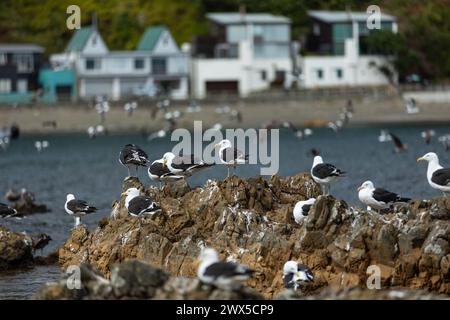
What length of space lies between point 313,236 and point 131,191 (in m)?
4.08

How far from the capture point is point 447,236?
75.5 ft

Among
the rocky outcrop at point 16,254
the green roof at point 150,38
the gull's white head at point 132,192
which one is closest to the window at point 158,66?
the green roof at point 150,38

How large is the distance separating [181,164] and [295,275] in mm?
6043

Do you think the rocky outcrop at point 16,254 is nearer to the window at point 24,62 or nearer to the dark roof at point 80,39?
the dark roof at point 80,39

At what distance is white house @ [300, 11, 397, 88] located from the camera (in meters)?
108

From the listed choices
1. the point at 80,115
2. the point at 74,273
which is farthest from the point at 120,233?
the point at 80,115

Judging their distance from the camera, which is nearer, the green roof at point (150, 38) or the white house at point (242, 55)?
the white house at point (242, 55)

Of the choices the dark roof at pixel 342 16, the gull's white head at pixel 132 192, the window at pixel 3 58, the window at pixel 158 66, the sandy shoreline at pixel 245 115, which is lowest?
the sandy shoreline at pixel 245 115

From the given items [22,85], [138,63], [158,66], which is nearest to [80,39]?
[138,63]

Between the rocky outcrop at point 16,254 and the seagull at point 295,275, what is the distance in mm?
8212

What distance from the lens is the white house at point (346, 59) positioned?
108 m

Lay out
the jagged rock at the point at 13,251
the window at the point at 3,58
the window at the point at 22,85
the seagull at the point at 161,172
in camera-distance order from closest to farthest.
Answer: the seagull at the point at 161,172, the jagged rock at the point at 13,251, the window at the point at 3,58, the window at the point at 22,85

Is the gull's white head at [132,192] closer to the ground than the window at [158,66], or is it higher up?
higher up
